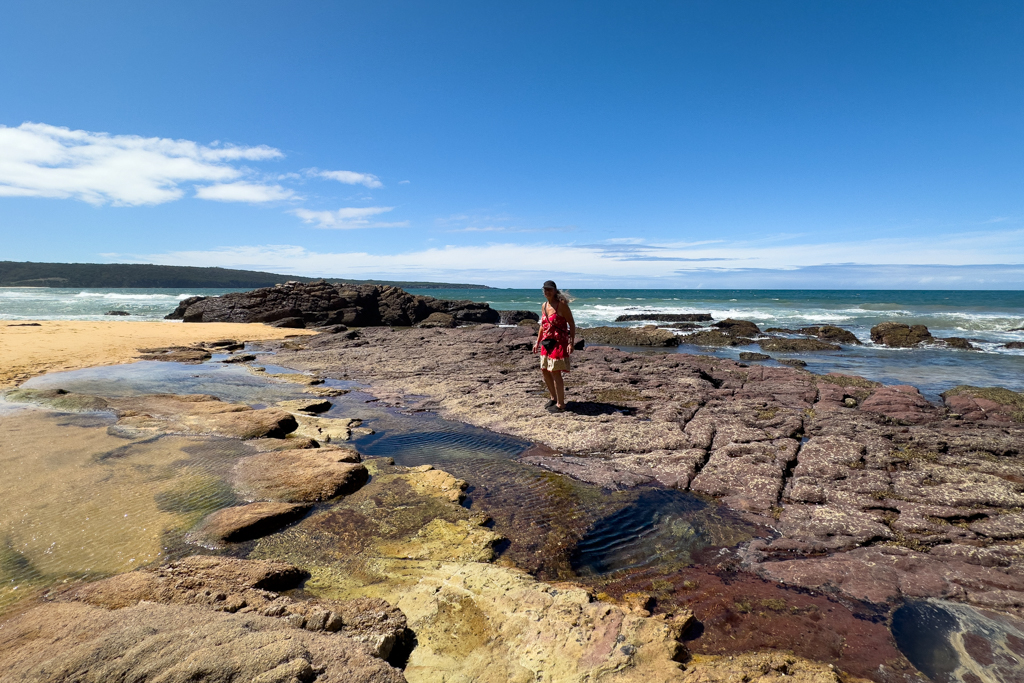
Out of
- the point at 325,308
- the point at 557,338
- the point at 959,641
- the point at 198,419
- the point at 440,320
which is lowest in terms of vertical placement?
the point at 959,641

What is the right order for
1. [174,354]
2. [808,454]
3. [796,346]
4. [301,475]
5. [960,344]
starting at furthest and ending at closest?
[960,344], [796,346], [174,354], [808,454], [301,475]

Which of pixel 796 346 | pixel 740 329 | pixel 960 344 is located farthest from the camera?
pixel 740 329

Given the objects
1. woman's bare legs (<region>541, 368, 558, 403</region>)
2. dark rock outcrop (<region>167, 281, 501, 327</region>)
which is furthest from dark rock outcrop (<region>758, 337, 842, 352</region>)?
dark rock outcrop (<region>167, 281, 501, 327</region>)

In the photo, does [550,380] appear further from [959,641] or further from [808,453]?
[959,641]

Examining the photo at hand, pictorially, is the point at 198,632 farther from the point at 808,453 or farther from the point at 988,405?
the point at 988,405

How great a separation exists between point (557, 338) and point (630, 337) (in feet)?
42.0

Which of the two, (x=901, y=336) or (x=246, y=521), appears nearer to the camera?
(x=246, y=521)

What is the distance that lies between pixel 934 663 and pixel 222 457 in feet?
18.9

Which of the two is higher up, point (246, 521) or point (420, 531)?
point (246, 521)

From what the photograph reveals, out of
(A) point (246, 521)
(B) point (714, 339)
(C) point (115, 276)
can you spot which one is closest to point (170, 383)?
(A) point (246, 521)

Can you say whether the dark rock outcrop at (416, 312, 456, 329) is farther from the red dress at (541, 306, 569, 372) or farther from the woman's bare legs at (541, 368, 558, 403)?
the red dress at (541, 306, 569, 372)

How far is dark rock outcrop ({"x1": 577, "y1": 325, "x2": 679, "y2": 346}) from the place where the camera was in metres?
18.6

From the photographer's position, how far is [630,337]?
63.2 feet

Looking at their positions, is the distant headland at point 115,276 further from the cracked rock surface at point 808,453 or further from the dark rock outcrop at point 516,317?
the cracked rock surface at point 808,453
